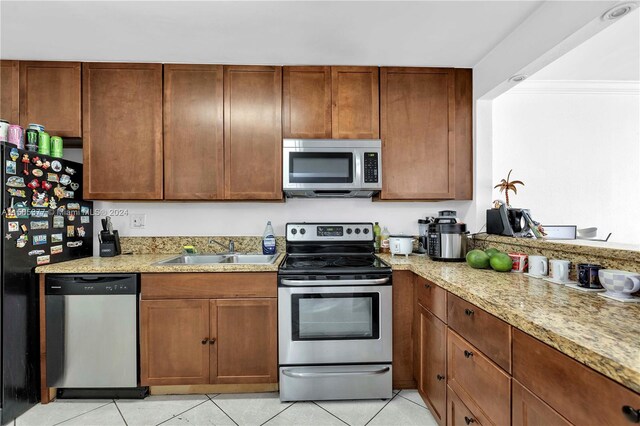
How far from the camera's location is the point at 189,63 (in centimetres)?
211

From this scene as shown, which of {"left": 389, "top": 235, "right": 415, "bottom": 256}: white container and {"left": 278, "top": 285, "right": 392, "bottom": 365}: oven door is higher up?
{"left": 389, "top": 235, "right": 415, "bottom": 256}: white container

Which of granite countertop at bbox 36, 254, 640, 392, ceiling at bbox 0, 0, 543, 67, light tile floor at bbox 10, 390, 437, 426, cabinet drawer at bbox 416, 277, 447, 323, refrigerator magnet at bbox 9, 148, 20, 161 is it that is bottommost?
light tile floor at bbox 10, 390, 437, 426

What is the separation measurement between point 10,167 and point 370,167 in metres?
2.18

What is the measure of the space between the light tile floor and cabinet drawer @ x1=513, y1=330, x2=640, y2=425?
1001mm

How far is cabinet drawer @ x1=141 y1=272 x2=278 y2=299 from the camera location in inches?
70.0

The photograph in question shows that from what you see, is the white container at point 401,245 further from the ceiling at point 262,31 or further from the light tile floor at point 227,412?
the ceiling at point 262,31

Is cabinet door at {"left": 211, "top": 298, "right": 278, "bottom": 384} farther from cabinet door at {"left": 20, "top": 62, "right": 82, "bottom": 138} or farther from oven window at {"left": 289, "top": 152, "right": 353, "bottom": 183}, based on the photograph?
cabinet door at {"left": 20, "top": 62, "right": 82, "bottom": 138}

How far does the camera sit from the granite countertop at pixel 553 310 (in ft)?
2.12

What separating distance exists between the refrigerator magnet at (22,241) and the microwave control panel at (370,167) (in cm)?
216

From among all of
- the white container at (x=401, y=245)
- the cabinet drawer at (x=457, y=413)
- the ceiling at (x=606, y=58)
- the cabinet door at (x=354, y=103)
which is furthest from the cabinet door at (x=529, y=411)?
the ceiling at (x=606, y=58)

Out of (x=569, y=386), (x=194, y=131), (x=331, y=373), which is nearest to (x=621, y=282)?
(x=569, y=386)

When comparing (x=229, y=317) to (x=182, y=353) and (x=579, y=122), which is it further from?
(x=579, y=122)

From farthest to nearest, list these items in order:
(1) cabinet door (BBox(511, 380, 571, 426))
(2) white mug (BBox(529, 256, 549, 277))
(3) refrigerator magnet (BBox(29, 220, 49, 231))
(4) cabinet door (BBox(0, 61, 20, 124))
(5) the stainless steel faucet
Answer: (5) the stainless steel faucet → (4) cabinet door (BBox(0, 61, 20, 124)) → (3) refrigerator magnet (BBox(29, 220, 49, 231)) → (2) white mug (BBox(529, 256, 549, 277)) → (1) cabinet door (BBox(511, 380, 571, 426))

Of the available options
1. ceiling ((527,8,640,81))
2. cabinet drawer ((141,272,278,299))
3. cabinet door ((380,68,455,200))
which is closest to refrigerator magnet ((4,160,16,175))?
cabinet drawer ((141,272,278,299))
